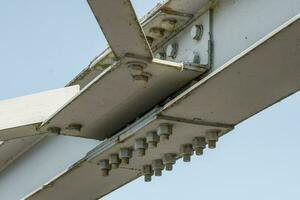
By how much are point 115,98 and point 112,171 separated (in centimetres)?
115

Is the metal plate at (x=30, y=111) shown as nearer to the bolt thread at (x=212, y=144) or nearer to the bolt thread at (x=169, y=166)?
the bolt thread at (x=169, y=166)

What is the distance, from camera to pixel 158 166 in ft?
17.7

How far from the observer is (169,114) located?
15.6 feet

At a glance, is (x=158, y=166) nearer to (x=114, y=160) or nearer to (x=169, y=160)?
(x=169, y=160)

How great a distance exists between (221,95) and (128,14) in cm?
88

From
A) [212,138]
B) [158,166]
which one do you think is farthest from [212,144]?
[158,166]

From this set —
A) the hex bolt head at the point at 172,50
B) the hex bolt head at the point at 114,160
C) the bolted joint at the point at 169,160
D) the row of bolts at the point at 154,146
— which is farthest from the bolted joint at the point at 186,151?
the hex bolt head at the point at 172,50

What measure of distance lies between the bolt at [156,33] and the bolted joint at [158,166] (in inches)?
34.5

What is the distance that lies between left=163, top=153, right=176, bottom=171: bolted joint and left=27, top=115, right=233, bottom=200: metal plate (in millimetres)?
37

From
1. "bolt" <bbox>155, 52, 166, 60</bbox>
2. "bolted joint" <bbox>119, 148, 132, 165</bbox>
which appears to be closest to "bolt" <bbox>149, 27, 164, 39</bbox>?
"bolt" <bbox>155, 52, 166, 60</bbox>

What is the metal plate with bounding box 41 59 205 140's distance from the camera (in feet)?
14.7

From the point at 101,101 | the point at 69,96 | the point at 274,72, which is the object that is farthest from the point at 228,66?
the point at 69,96

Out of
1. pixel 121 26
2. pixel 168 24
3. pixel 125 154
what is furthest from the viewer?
pixel 125 154

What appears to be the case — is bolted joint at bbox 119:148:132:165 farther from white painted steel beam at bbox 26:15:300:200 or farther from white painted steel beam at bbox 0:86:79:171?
white painted steel beam at bbox 0:86:79:171
